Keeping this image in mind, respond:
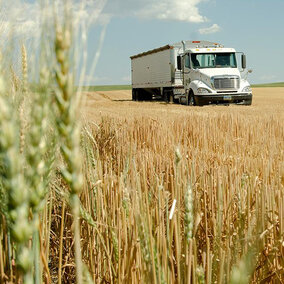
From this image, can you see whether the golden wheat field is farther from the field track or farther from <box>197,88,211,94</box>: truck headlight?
<box>197,88,211,94</box>: truck headlight

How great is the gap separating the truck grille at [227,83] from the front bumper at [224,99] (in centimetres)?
28

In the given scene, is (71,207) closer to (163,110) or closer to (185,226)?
(185,226)

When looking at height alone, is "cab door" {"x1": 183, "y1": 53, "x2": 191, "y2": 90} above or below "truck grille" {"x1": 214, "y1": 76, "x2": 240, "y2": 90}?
above

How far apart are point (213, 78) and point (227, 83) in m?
0.71

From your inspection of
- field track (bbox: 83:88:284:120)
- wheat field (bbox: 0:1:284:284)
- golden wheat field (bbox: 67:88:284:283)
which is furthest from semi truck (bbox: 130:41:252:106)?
wheat field (bbox: 0:1:284:284)

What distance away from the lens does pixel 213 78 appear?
58.1 ft

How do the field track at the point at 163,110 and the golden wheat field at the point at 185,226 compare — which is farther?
the field track at the point at 163,110

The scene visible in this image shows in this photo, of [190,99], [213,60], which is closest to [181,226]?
[190,99]

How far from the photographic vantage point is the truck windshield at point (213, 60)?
18.5 m

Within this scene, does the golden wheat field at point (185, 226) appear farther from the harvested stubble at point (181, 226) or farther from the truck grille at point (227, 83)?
the truck grille at point (227, 83)

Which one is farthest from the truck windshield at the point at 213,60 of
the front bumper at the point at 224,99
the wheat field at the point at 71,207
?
the wheat field at the point at 71,207

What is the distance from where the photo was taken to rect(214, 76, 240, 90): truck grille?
17.9 m

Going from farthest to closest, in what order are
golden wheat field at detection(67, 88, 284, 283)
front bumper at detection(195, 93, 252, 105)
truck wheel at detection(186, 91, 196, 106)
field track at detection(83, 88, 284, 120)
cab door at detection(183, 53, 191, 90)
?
cab door at detection(183, 53, 191, 90) < truck wheel at detection(186, 91, 196, 106) < front bumper at detection(195, 93, 252, 105) < field track at detection(83, 88, 284, 120) < golden wheat field at detection(67, 88, 284, 283)

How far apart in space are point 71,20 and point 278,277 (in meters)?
1.28
